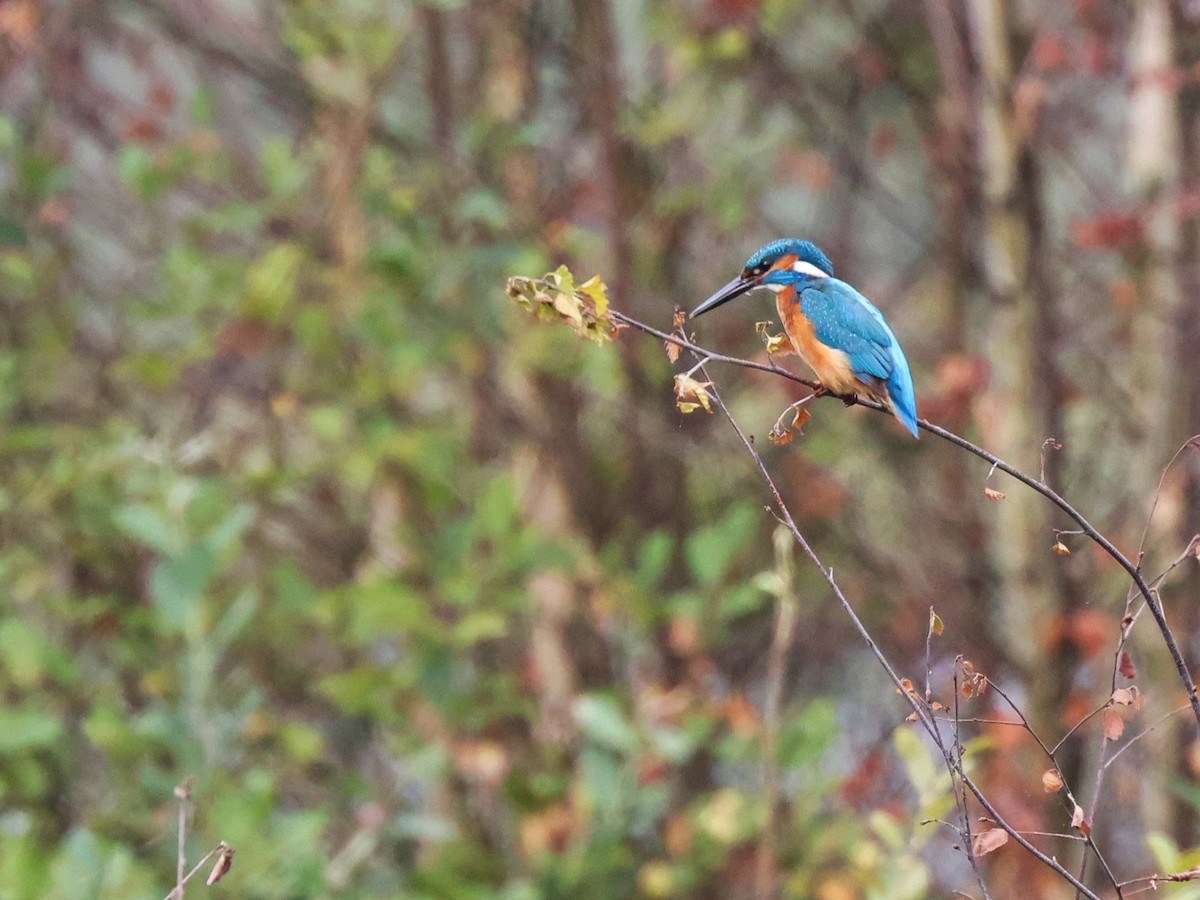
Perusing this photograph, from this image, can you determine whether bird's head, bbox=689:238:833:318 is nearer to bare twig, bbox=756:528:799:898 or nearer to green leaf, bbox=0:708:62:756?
bare twig, bbox=756:528:799:898

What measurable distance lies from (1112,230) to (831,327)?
2225 millimetres

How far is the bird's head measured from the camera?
2.29m

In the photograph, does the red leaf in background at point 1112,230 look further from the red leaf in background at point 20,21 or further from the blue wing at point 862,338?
the red leaf in background at point 20,21

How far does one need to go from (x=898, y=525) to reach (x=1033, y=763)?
1.06 metres

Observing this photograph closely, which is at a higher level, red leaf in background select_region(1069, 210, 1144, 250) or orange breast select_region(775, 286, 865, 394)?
red leaf in background select_region(1069, 210, 1144, 250)

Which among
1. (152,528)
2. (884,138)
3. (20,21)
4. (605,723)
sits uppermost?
(884,138)

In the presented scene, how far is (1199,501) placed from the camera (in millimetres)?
4336

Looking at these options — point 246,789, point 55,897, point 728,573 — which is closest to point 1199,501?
point 728,573

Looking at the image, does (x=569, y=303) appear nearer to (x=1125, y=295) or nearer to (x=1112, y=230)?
(x=1112, y=230)

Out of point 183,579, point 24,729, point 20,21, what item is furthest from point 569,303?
point 20,21

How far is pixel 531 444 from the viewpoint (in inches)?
186

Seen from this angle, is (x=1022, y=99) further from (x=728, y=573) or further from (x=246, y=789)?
(x=246, y=789)

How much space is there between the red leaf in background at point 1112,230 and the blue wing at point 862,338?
2115mm

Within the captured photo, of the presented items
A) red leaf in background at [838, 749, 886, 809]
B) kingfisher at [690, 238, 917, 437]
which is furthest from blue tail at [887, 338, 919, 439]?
red leaf in background at [838, 749, 886, 809]
